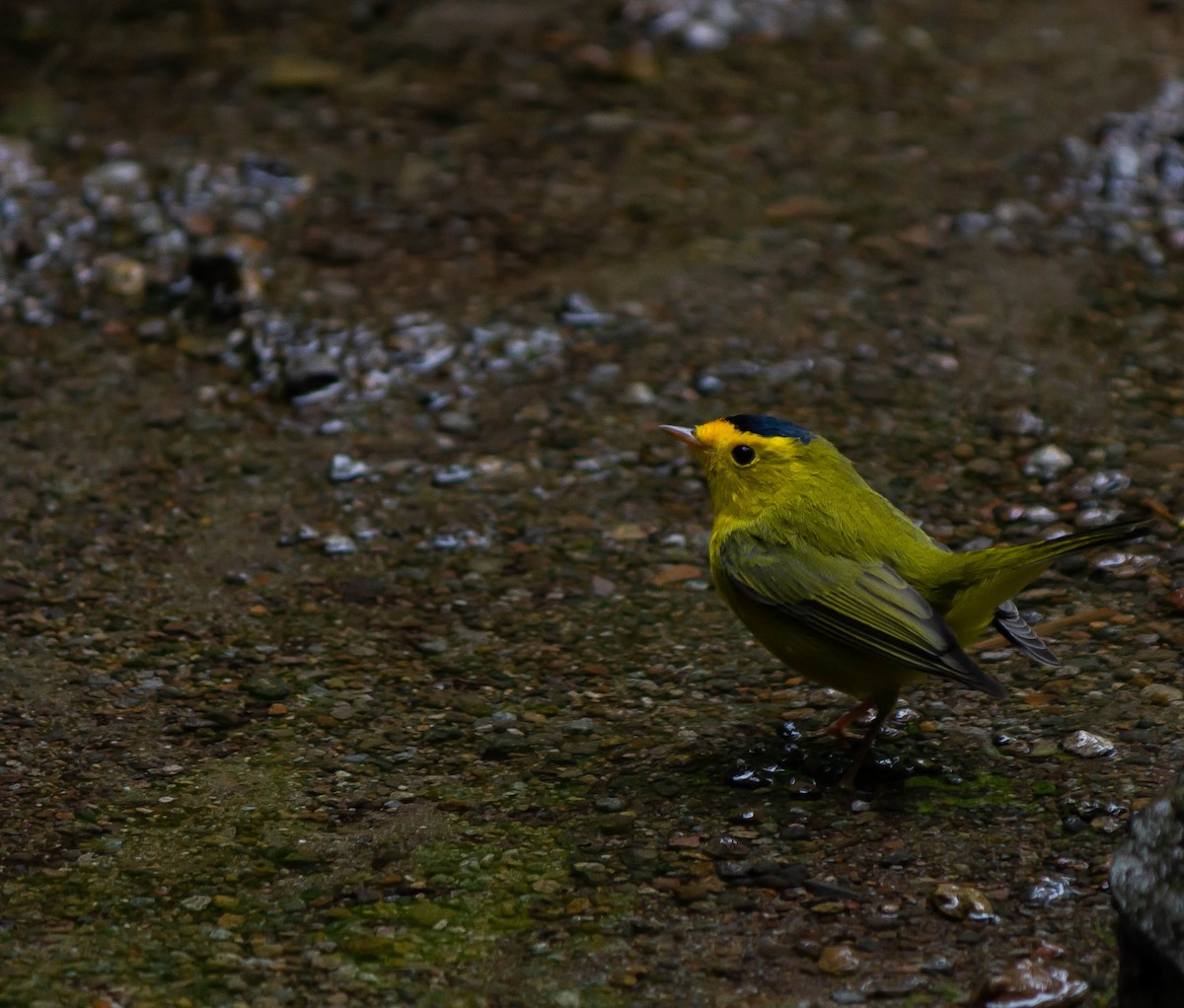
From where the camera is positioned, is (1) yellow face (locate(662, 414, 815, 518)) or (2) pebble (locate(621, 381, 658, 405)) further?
(2) pebble (locate(621, 381, 658, 405))

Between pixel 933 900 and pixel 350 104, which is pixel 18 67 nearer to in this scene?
pixel 350 104

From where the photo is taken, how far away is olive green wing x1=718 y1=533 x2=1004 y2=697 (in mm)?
3895

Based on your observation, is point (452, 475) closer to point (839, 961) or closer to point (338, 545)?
point (338, 545)

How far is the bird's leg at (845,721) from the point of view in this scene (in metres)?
4.35

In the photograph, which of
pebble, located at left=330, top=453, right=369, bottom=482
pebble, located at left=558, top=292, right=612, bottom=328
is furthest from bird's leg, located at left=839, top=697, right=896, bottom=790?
pebble, located at left=558, top=292, right=612, bottom=328

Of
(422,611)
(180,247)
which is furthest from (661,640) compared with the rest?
(180,247)

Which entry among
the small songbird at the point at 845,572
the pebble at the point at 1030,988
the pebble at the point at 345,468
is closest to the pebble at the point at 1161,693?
the small songbird at the point at 845,572

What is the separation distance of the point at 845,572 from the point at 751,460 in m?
0.50

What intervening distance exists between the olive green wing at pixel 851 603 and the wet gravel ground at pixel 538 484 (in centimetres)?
41

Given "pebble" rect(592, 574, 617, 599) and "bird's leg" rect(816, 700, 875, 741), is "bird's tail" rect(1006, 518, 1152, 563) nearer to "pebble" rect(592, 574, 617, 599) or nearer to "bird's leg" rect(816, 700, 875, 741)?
"bird's leg" rect(816, 700, 875, 741)

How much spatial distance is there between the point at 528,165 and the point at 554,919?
5.11 m

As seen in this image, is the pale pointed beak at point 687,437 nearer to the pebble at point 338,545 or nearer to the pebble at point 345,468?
the pebble at point 338,545

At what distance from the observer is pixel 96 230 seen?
290 inches

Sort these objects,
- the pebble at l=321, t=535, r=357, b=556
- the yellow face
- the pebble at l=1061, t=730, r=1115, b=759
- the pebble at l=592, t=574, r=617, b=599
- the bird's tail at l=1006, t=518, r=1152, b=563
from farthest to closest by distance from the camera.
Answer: the pebble at l=321, t=535, r=357, b=556
the pebble at l=592, t=574, r=617, b=599
the yellow face
the pebble at l=1061, t=730, r=1115, b=759
the bird's tail at l=1006, t=518, r=1152, b=563
